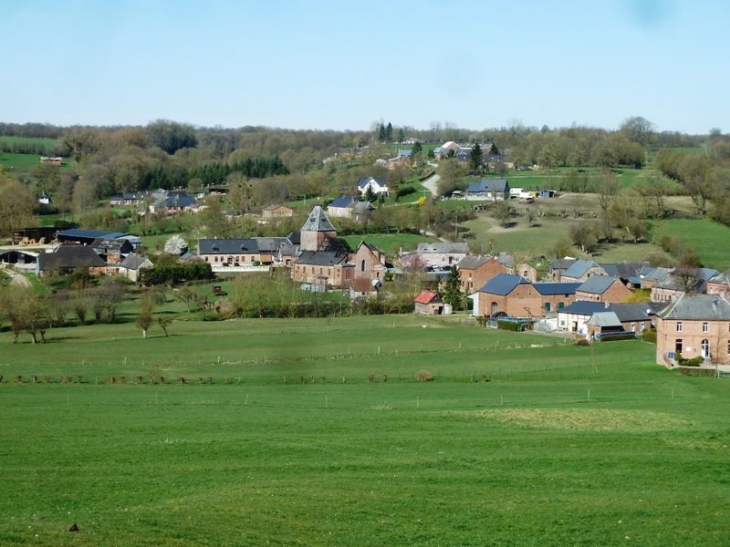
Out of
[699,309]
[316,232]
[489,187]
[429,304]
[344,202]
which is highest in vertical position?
[489,187]

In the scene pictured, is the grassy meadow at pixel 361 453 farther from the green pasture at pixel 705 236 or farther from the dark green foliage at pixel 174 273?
the green pasture at pixel 705 236

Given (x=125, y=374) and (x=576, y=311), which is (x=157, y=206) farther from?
(x=125, y=374)

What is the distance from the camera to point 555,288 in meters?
60.3

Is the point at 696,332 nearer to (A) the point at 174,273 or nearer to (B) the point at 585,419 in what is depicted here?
(B) the point at 585,419

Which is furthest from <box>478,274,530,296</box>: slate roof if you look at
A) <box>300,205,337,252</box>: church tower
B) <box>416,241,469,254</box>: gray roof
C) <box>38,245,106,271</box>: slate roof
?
<box>38,245,106,271</box>: slate roof

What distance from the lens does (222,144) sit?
193m

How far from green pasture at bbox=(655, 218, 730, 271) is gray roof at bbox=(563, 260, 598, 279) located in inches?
494

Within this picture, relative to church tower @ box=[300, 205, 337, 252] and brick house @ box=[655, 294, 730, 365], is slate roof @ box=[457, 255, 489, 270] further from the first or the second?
brick house @ box=[655, 294, 730, 365]

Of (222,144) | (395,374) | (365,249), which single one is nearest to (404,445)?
(395,374)

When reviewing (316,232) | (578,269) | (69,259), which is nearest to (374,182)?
(316,232)

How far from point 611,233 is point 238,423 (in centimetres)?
6690

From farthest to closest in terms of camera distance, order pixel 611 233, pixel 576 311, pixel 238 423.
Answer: pixel 611 233
pixel 576 311
pixel 238 423

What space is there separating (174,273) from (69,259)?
9444 mm

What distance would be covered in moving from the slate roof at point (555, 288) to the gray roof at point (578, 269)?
212 inches
